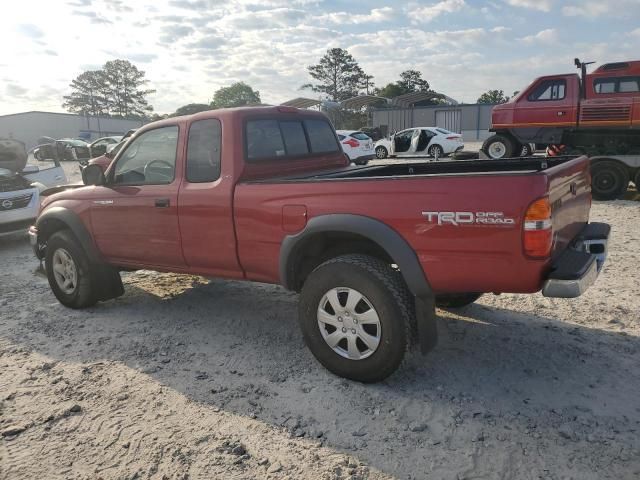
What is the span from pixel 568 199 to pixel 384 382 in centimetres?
169

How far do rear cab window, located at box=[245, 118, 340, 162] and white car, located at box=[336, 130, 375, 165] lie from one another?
44.1ft

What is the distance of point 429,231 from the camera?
292 cm

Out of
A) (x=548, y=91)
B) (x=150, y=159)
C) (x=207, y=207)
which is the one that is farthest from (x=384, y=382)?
(x=548, y=91)

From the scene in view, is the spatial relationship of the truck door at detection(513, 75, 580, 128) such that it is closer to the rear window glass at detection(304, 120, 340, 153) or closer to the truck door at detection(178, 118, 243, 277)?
the rear window glass at detection(304, 120, 340, 153)

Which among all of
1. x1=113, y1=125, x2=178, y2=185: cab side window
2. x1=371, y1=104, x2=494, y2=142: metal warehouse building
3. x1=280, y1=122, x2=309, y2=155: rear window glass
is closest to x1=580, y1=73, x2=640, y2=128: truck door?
x1=280, y1=122, x2=309, y2=155: rear window glass

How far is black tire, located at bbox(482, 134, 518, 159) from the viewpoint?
12.1 m

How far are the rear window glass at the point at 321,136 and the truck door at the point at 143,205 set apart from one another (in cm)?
121

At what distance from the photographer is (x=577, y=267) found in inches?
113

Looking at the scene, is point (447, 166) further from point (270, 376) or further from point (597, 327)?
point (270, 376)

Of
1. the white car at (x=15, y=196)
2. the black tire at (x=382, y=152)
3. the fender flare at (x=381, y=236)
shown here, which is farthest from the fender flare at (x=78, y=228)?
the black tire at (x=382, y=152)

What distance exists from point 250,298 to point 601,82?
31.6 ft

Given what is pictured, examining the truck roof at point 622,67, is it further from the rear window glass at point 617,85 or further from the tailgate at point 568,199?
the tailgate at point 568,199

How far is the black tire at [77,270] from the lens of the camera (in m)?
4.91

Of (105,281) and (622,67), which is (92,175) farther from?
(622,67)
